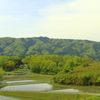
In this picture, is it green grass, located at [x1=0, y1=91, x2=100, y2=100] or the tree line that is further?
the tree line

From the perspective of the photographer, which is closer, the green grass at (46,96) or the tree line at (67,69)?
the green grass at (46,96)

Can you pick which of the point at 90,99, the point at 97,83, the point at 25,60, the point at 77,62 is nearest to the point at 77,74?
the point at 97,83

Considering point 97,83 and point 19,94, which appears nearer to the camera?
point 19,94

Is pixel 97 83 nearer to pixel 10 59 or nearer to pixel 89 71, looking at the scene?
pixel 89 71

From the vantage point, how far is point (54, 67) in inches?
4156

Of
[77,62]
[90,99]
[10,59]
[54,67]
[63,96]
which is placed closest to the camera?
[90,99]

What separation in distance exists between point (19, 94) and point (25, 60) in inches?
3386

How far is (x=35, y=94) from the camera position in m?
46.8

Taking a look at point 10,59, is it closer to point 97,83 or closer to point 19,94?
point 97,83

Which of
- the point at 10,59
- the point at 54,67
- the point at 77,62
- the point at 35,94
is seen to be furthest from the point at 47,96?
the point at 10,59

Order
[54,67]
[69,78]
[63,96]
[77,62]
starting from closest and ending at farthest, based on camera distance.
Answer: [63,96], [69,78], [77,62], [54,67]

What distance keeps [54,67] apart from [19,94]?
190 ft

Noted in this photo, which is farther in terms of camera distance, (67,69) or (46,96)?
(67,69)

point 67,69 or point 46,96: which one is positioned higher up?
point 67,69
